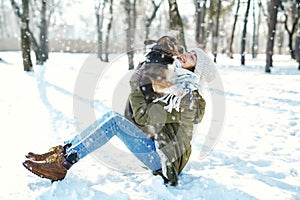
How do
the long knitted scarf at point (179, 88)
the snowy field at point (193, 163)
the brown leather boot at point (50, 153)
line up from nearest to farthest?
the long knitted scarf at point (179, 88), the snowy field at point (193, 163), the brown leather boot at point (50, 153)

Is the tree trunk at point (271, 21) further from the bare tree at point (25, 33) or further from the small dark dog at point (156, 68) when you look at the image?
the small dark dog at point (156, 68)

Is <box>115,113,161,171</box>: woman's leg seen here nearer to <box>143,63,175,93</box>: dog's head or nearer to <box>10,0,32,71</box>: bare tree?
<box>143,63,175,93</box>: dog's head

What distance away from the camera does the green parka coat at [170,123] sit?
7.49 ft

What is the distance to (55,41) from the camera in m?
38.6

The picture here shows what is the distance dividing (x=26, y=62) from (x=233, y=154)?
30.7 ft

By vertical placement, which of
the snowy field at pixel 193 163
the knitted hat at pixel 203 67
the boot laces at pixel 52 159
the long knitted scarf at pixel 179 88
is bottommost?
the snowy field at pixel 193 163

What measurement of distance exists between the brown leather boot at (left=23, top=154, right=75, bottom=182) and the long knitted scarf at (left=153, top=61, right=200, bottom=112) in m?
0.91

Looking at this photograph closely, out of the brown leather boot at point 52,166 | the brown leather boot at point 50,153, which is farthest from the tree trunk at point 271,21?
the brown leather boot at point 52,166

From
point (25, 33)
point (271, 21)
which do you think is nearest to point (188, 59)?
point (25, 33)

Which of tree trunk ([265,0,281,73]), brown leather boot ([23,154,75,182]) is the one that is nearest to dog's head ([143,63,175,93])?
brown leather boot ([23,154,75,182])

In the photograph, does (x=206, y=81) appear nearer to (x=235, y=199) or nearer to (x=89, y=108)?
(x=235, y=199)

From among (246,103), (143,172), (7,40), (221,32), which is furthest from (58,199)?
(221,32)

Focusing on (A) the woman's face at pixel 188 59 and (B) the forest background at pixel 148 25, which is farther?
(B) the forest background at pixel 148 25

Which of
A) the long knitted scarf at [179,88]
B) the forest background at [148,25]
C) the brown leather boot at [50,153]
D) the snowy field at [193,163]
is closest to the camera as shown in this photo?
the long knitted scarf at [179,88]
